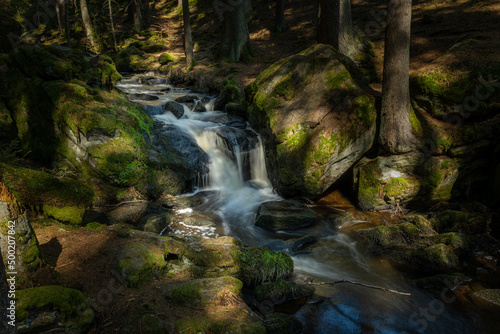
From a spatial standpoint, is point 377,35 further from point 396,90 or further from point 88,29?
point 88,29

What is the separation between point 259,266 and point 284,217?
9.60 feet

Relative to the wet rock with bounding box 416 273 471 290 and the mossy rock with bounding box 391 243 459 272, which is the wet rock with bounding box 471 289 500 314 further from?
the mossy rock with bounding box 391 243 459 272

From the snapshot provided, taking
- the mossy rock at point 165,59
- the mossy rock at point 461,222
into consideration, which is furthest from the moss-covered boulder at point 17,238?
the mossy rock at point 165,59

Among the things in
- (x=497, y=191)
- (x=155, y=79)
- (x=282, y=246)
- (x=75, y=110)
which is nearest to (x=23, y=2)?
(x=155, y=79)

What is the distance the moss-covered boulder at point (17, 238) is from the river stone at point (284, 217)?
5719mm

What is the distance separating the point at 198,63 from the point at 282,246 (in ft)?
53.5

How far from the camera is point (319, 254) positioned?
23.5ft

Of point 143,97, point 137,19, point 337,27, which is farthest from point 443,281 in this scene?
point 137,19

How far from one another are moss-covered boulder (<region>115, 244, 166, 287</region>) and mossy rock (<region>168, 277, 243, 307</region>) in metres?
0.56

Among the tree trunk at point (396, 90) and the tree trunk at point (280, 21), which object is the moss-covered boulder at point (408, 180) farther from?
the tree trunk at point (280, 21)

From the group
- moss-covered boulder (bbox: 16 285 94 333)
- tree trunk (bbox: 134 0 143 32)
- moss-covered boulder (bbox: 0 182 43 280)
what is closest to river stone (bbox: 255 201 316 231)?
moss-covered boulder (bbox: 16 285 94 333)

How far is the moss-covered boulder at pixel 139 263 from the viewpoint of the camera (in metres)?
4.29

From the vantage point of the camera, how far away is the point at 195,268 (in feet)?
16.5

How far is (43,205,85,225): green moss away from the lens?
17.0ft
